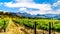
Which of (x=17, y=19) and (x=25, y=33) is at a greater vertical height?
(x=17, y=19)

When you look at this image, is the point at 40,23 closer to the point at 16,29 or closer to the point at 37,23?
the point at 37,23

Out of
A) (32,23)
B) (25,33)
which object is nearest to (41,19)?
(32,23)

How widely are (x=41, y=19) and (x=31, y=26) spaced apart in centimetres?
17

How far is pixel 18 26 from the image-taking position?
253 centimetres

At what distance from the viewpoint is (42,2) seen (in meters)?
2.53

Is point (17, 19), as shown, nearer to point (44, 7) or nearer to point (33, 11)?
point (33, 11)

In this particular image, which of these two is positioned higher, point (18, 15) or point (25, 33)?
point (18, 15)

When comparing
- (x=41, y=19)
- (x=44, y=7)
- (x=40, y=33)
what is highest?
(x=44, y=7)

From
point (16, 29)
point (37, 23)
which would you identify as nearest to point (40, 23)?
point (37, 23)

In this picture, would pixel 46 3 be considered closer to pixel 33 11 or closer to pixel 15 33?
pixel 33 11

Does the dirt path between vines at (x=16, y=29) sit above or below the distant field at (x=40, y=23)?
below

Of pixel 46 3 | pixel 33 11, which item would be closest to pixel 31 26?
pixel 33 11

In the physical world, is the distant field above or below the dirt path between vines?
above

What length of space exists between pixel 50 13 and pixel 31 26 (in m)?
0.31
